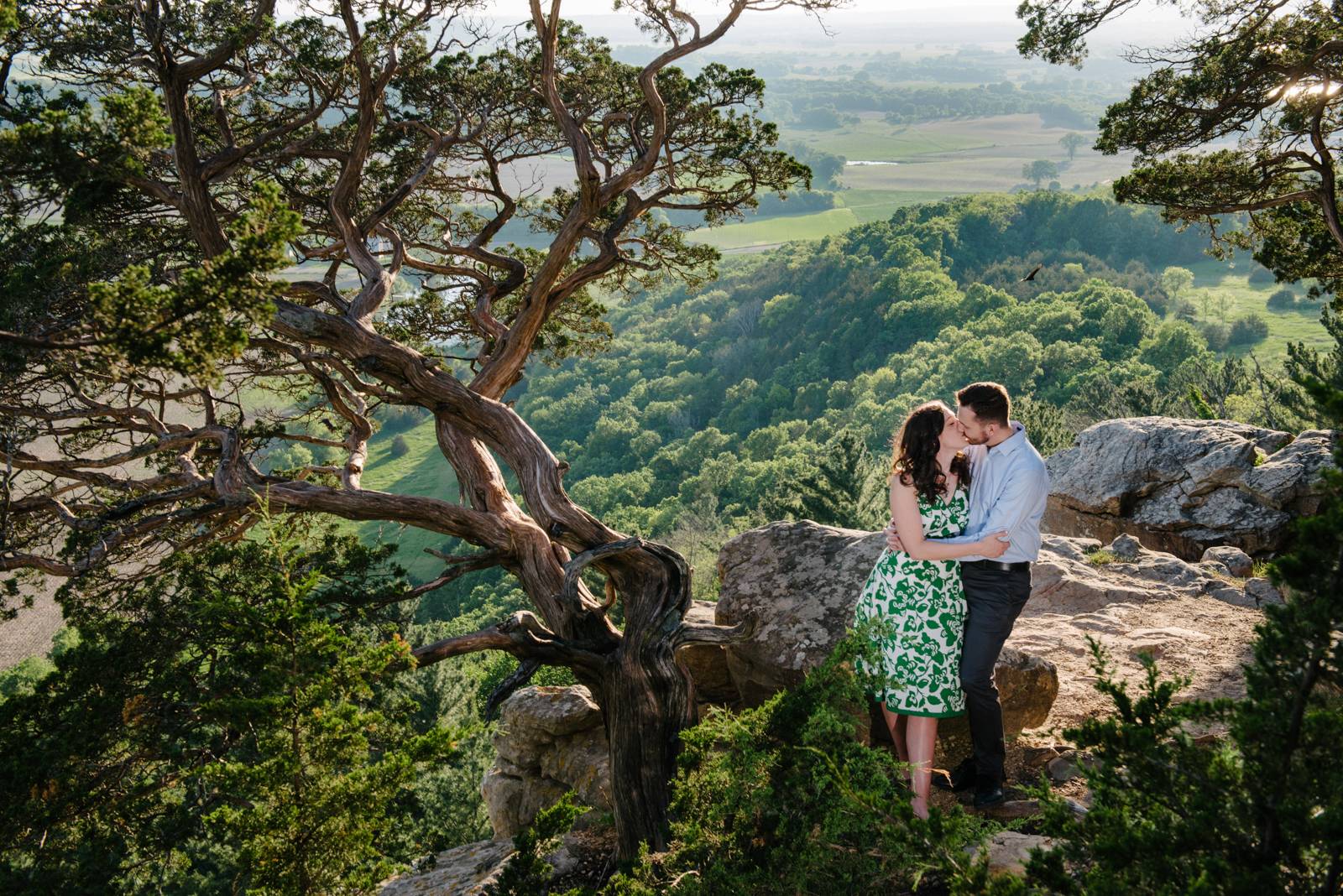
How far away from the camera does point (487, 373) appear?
7.10 m

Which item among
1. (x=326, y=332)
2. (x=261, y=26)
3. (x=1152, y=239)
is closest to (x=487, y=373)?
(x=326, y=332)

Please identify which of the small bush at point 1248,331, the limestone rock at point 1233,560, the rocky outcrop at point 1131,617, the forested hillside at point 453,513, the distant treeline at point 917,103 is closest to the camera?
the forested hillside at point 453,513

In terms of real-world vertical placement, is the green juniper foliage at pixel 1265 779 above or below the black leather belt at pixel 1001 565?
above

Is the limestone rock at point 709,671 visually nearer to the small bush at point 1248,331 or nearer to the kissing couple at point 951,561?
the kissing couple at point 951,561

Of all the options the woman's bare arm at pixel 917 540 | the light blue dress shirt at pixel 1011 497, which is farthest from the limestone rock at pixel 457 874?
the light blue dress shirt at pixel 1011 497

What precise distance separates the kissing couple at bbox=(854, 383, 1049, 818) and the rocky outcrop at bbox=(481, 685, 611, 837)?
3.46 meters

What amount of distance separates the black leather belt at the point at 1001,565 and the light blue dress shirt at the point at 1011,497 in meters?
0.03

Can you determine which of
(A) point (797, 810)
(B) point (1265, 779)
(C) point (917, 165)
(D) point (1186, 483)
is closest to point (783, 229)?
(C) point (917, 165)

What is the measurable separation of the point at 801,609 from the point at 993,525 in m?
2.35

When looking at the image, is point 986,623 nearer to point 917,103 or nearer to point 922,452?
point 922,452

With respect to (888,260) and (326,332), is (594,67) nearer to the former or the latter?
(326,332)

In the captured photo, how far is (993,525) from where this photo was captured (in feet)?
12.6

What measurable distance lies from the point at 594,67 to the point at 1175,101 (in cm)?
547

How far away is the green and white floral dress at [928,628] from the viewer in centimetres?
396
